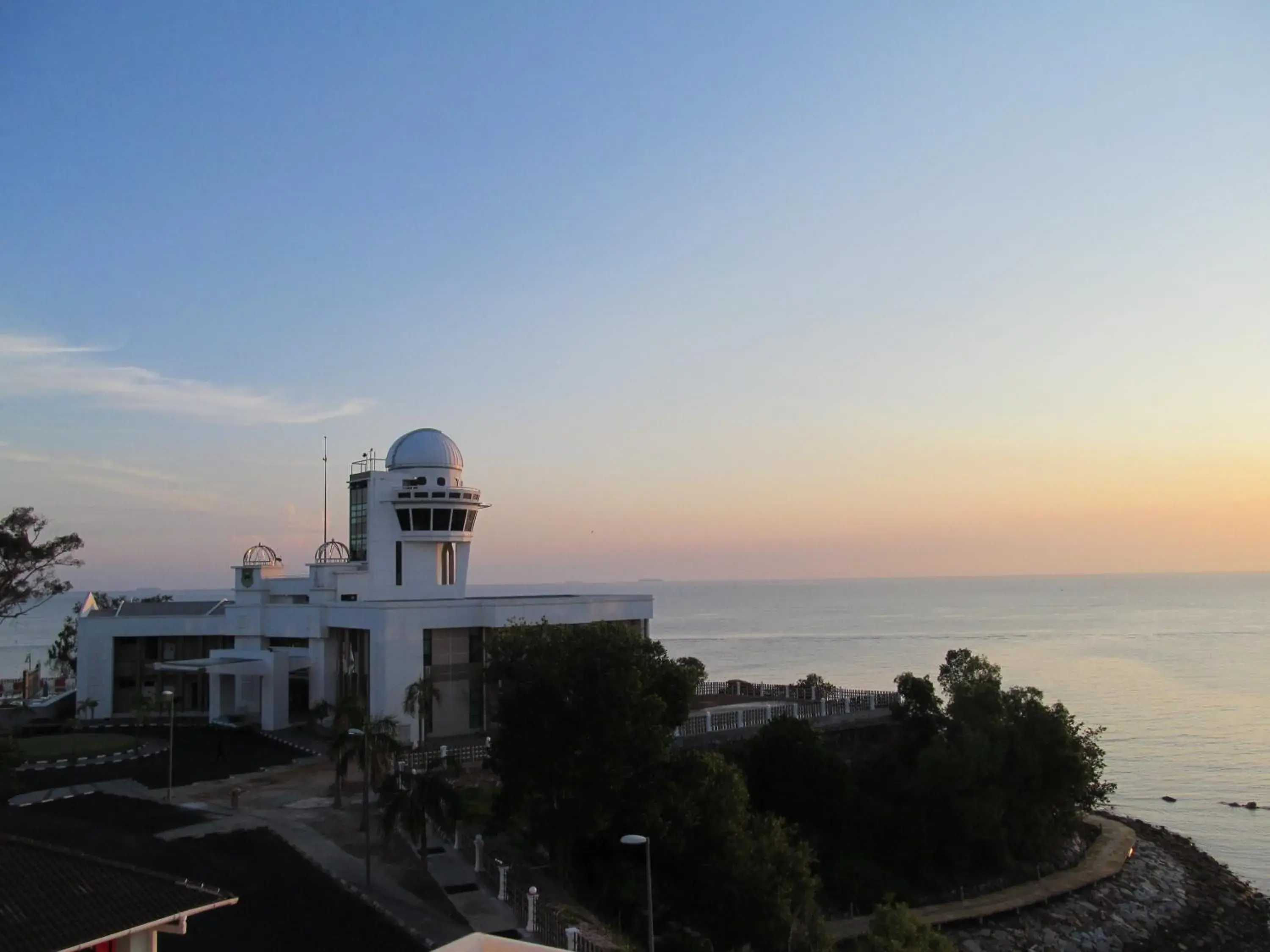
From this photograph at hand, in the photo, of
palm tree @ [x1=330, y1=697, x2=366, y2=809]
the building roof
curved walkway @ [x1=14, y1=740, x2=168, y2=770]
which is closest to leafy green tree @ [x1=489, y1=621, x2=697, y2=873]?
palm tree @ [x1=330, y1=697, x2=366, y2=809]

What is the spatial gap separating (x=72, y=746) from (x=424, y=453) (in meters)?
22.3

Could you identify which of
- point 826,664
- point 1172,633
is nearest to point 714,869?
point 826,664

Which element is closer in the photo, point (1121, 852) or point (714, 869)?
point (714, 869)

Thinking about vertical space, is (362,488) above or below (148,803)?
above

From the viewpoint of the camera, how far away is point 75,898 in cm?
1156

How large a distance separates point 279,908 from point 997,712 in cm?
3354

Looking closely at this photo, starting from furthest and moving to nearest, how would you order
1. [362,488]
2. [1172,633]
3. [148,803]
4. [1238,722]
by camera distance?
[1172,633]
[1238,722]
[362,488]
[148,803]

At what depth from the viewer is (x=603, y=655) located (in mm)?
31297

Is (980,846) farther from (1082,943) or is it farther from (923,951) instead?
(923,951)

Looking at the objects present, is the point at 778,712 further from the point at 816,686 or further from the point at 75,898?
the point at 75,898

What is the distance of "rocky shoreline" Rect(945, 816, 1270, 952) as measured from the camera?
37.2 metres

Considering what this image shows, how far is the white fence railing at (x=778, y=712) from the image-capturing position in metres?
44.5

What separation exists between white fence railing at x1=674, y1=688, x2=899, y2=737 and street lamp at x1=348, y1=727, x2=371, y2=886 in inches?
597

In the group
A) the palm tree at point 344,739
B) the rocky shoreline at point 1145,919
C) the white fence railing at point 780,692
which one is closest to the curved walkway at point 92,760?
the palm tree at point 344,739
